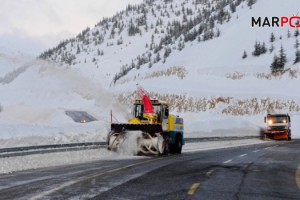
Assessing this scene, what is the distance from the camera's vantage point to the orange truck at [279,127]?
47625mm

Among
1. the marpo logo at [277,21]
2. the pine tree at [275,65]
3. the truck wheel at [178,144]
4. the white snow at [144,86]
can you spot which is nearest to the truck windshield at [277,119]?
the white snow at [144,86]

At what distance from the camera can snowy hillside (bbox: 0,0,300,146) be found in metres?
39.9

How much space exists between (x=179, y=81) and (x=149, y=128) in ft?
230

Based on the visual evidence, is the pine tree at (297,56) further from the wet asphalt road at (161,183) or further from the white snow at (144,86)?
the wet asphalt road at (161,183)

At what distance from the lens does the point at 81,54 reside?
181m

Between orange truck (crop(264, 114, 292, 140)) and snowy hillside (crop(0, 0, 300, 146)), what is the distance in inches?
238

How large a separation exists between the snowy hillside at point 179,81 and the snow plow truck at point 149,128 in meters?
3.71

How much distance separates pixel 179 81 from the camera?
9475 cm

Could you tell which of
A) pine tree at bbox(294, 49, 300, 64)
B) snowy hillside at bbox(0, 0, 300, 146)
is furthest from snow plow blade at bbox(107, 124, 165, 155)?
pine tree at bbox(294, 49, 300, 64)

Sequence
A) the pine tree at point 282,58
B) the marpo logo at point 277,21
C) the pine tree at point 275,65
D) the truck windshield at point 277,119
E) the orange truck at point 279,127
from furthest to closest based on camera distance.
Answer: the marpo logo at point 277,21 → the pine tree at point 275,65 → the pine tree at point 282,58 → the truck windshield at point 277,119 → the orange truck at point 279,127

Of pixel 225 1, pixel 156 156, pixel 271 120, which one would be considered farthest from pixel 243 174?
pixel 225 1

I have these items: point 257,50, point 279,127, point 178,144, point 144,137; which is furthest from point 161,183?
point 257,50

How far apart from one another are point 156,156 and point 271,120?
25.7 m

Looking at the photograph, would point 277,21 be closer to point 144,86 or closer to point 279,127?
point 144,86
